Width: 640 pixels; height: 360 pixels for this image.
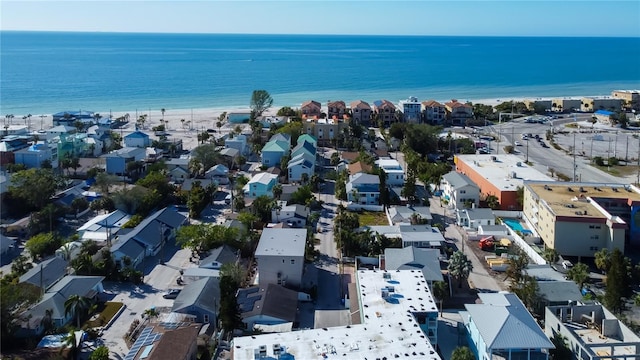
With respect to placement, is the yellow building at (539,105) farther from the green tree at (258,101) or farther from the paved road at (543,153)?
the green tree at (258,101)

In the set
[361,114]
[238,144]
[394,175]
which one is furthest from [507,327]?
[361,114]

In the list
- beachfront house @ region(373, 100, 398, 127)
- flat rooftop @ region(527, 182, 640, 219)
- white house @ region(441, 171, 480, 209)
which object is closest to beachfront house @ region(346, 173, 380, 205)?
white house @ region(441, 171, 480, 209)

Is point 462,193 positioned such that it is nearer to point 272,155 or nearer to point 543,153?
point 272,155

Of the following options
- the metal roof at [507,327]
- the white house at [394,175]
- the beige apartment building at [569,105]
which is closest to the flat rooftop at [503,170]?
the white house at [394,175]

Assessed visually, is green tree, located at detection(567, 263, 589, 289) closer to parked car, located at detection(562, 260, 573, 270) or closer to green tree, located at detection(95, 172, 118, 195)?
parked car, located at detection(562, 260, 573, 270)

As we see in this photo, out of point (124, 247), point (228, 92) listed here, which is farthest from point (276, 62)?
point (124, 247)
